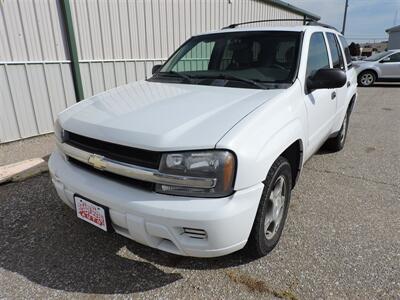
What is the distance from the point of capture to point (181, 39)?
7.48 m

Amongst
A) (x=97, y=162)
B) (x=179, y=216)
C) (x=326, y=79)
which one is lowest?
(x=179, y=216)

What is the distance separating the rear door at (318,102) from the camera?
271cm

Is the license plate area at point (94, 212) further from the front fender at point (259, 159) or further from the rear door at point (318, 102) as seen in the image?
the rear door at point (318, 102)

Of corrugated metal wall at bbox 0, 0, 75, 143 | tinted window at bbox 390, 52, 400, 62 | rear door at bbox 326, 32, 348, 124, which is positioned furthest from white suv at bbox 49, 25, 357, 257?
tinted window at bbox 390, 52, 400, 62

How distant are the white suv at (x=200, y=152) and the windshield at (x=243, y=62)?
13mm

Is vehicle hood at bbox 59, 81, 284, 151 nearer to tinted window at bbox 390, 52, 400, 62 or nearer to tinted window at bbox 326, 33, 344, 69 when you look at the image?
tinted window at bbox 326, 33, 344, 69

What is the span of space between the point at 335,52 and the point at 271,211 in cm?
257

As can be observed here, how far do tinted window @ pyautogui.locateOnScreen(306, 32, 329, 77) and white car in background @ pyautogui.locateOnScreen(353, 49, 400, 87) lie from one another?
10.6 metres

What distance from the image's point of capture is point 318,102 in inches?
112

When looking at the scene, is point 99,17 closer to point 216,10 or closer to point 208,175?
point 216,10

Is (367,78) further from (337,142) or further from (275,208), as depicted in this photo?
(275,208)

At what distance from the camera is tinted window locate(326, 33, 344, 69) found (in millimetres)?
3605

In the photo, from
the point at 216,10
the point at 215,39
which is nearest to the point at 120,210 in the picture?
the point at 215,39

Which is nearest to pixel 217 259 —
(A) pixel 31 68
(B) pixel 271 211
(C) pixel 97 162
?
(B) pixel 271 211
